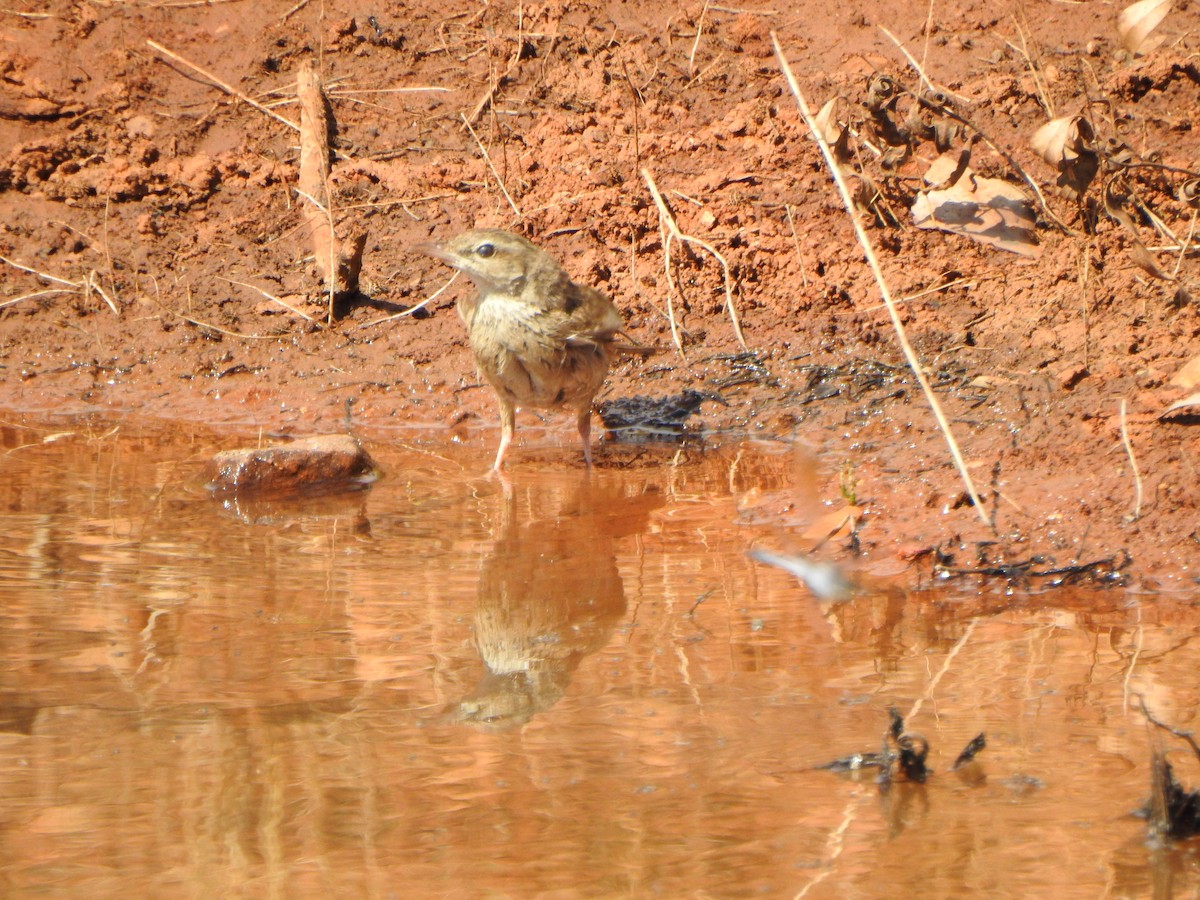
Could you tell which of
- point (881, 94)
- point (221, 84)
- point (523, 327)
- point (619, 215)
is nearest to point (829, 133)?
point (881, 94)

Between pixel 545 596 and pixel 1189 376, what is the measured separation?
2.66 meters

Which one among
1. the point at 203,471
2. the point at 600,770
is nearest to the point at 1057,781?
the point at 600,770

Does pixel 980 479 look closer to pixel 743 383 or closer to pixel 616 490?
pixel 616 490

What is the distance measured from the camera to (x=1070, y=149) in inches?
238

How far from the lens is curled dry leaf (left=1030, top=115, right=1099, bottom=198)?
5742 mm

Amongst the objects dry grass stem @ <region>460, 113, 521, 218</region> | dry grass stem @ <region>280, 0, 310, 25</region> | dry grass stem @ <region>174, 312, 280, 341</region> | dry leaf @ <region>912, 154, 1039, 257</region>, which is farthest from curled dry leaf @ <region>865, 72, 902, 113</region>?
dry grass stem @ <region>280, 0, 310, 25</region>

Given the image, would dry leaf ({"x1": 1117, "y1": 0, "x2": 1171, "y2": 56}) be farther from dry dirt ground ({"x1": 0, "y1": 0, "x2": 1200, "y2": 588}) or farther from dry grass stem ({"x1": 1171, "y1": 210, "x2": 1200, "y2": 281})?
dry grass stem ({"x1": 1171, "y1": 210, "x2": 1200, "y2": 281})

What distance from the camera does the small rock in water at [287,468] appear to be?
568 cm

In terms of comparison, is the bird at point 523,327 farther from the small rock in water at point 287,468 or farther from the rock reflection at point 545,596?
the small rock in water at point 287,468

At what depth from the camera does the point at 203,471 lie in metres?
5.81

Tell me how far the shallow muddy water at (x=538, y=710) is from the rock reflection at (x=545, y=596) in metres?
0.01

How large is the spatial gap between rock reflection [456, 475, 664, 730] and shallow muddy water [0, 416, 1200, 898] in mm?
15

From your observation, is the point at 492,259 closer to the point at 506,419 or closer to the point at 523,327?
the point at 523,327

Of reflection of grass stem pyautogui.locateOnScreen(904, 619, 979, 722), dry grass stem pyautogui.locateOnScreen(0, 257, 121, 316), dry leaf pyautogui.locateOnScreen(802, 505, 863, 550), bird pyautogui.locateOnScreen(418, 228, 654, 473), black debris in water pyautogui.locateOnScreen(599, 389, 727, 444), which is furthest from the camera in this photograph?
dry grass stem pyautogui.locateOnScreen(0, 257, 121, 316)
